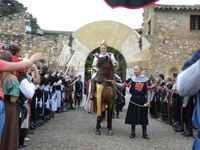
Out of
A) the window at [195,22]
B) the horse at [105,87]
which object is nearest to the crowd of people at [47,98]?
the horse at [105,87]

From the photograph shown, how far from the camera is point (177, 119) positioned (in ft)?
34.9

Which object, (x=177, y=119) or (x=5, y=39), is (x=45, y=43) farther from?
(x=177, y=119)

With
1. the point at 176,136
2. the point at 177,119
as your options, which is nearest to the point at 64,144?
the point at 176,136

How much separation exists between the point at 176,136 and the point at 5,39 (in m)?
15.0

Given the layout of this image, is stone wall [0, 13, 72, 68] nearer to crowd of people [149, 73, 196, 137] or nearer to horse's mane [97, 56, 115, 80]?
crowd of people [149, 73, 196, 137]

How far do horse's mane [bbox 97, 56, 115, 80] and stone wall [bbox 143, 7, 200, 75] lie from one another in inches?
602

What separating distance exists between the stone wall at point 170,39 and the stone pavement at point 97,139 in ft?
45.6

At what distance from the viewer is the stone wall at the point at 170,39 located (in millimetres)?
24469

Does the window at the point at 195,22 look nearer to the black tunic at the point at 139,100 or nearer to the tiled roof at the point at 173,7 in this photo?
the tiled roof at the point at 173,7

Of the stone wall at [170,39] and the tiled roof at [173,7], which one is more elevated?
the tiled roof at [173,7]

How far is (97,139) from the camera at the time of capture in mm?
8383

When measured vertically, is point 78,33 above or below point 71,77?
above

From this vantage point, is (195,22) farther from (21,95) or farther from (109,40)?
(21,95)

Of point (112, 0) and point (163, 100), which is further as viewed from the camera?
point (163, 100)
